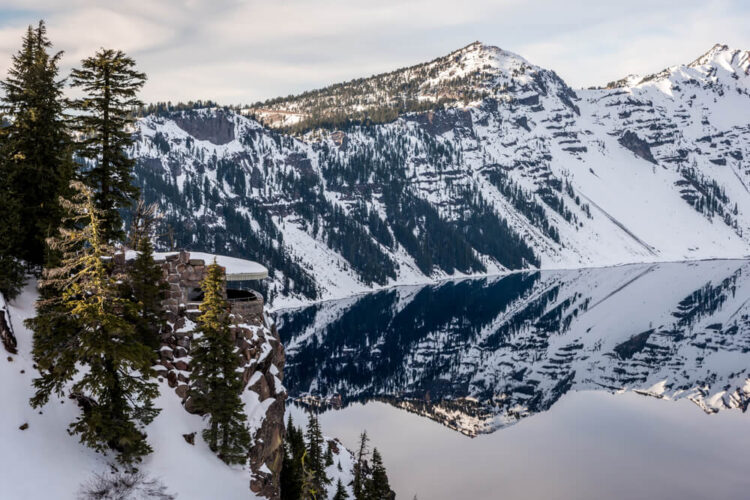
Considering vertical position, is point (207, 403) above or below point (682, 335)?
above

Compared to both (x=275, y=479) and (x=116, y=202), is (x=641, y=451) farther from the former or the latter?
(x=116, y=202)

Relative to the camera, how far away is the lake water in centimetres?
6538

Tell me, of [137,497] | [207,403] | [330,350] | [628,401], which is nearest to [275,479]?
[207,403]

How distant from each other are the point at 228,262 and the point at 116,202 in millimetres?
10051

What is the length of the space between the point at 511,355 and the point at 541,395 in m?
26.6

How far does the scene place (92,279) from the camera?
29.9 meters

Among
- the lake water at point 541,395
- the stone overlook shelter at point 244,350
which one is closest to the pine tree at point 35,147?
the stone overlook shelter at point 244,350

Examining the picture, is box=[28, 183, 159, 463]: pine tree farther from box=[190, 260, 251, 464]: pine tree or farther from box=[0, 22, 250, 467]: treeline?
box=[190, 260, 251, 464]: pine tree

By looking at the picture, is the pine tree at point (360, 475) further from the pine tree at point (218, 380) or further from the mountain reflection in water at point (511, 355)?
the mountain reflection in water at point (511, 355)

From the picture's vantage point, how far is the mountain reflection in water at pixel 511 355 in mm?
95750

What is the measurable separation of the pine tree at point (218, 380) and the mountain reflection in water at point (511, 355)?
49528 mm

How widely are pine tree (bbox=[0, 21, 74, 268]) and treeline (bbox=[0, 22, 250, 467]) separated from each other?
3.2 inches

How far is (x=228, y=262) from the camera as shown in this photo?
1999 inches

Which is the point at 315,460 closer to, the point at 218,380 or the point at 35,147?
the point at 218,380
